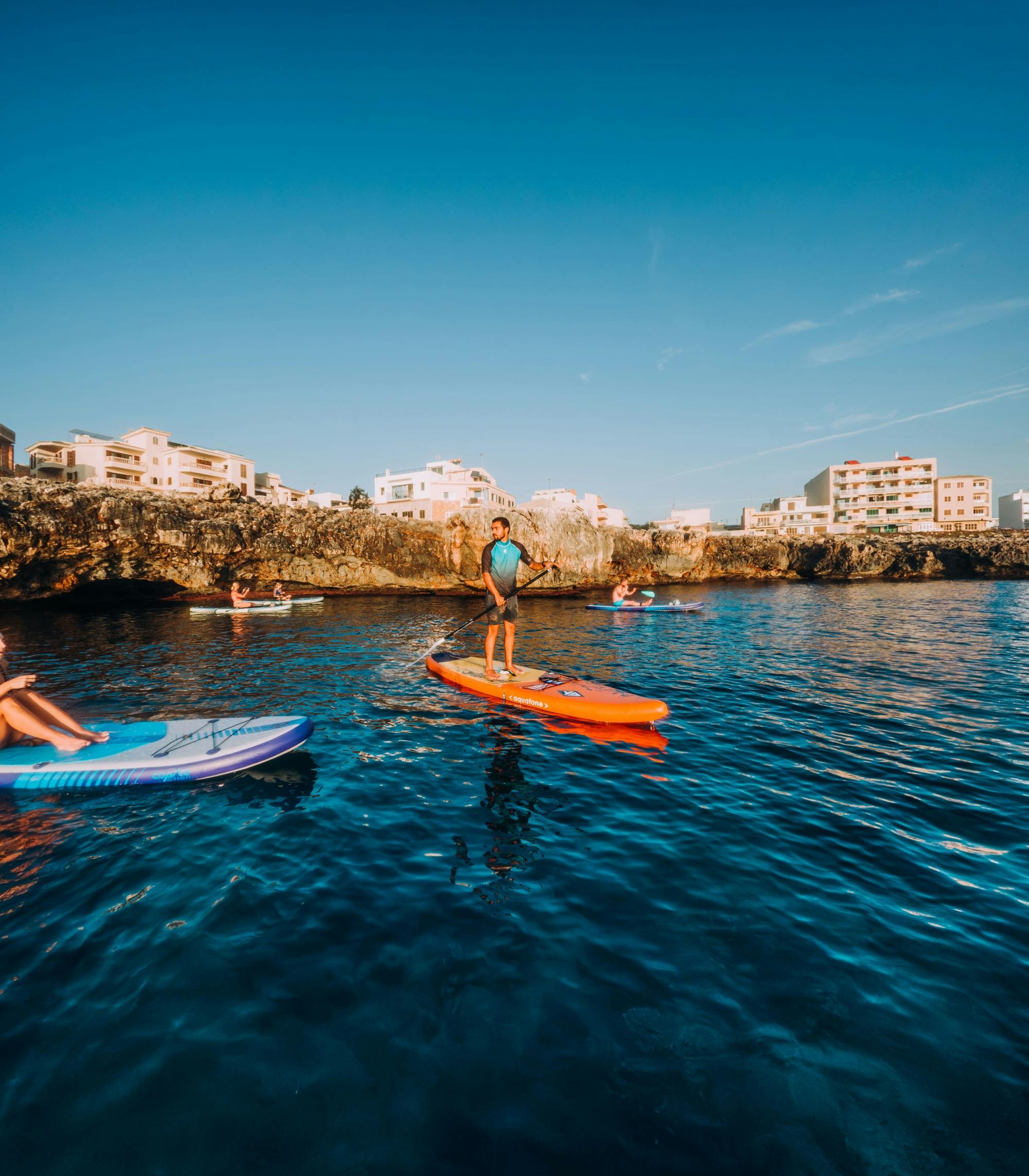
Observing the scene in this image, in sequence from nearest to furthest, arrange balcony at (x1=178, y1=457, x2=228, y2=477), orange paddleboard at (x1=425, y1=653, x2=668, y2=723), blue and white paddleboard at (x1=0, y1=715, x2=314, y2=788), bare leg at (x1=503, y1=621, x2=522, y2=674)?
blue and white paddleboard at (x1=0, y1=715, x2=314, y2=788) → orange paddleboard at (x1=425, y1=653, x2=668, y2=723) → bare leg at (x1=503, y1=621, x2=522, y2=674) → balcony at (x1=178, y1=457, x2=228, y2=477)

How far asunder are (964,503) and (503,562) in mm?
108377

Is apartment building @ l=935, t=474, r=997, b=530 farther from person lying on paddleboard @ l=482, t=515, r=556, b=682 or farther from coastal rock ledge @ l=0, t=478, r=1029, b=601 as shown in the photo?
person lying on paddleboard @ l=482, t=515, r=556, b=682

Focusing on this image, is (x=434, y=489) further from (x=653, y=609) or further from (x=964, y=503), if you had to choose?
(x=964, y=503)

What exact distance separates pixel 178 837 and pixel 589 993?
5.28 meters

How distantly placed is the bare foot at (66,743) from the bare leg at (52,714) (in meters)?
0.18

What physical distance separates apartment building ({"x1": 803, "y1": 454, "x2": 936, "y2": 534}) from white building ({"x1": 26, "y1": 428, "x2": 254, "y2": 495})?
310 ft

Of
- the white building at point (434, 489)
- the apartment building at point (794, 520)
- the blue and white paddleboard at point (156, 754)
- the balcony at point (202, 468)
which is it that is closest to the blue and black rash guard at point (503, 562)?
the blue and white paddleboard at point (156, 754)

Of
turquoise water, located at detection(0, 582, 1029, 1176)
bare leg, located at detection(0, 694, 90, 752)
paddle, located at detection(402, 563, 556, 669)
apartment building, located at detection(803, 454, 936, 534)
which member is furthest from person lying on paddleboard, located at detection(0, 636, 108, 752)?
apartment building, located at detection(803, 454, 936, 534)

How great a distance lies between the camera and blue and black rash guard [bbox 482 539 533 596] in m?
12.5

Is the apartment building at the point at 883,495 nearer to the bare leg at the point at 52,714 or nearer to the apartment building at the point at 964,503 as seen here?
the apartment building at the point at 964,503

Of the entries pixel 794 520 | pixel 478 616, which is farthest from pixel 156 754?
pixel 794 520

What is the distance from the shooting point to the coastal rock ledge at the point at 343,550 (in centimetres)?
3166

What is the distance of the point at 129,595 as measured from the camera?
4000cm

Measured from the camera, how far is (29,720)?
27.0 feet
